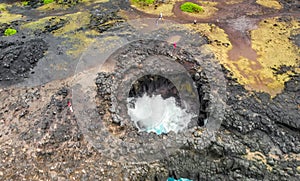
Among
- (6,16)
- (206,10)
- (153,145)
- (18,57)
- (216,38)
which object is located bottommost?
(153,145)

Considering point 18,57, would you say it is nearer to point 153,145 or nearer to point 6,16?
point 6,16

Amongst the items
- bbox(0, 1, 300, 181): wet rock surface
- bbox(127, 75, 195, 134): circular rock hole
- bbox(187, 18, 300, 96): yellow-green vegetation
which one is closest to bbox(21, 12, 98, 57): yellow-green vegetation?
bbox(0, 1, 300, 181): wet rock surface

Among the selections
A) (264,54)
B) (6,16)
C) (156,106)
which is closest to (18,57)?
(6,16)

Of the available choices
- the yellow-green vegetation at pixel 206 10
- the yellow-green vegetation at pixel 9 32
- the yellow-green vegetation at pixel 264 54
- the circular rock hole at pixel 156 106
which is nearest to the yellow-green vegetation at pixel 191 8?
the yellow-green vegetation at pixel 206 10

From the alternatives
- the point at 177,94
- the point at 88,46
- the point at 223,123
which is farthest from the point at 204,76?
the point at 88,46

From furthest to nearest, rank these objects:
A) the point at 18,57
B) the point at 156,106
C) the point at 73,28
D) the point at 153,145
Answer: the point at 73,28 → the point at 18,57 → the point at 156,106 → the point at 153,145

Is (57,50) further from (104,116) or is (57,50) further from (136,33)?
(104,116)
